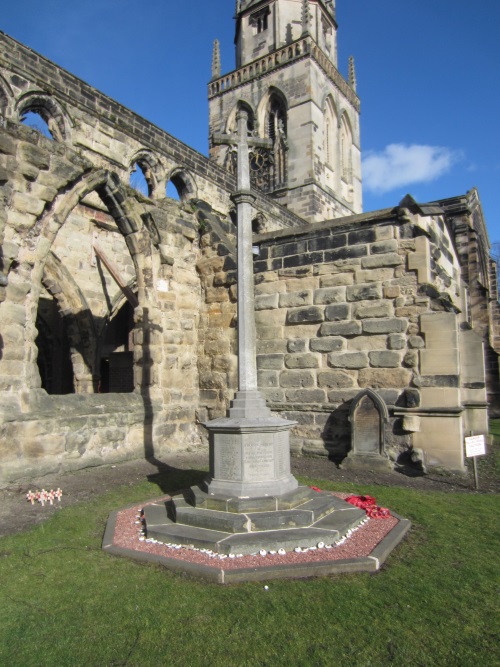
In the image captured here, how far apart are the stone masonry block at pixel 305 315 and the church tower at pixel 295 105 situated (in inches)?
926

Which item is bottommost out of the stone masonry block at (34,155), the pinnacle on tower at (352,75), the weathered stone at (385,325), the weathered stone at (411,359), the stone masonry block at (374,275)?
the weathered stone at (411,359)

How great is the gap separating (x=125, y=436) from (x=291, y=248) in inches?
161

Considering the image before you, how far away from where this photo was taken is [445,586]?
3.46 meters

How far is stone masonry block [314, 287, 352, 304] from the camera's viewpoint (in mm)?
8312

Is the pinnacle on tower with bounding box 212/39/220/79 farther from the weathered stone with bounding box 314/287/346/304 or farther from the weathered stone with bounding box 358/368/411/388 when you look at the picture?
the weathered stone with bounding box 358/368/411/388

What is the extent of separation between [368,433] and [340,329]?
1.67m

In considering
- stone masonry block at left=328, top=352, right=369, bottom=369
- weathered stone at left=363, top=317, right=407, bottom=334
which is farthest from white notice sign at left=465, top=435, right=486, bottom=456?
stone masonry block at left=328, top=352, right=369, bottom=369

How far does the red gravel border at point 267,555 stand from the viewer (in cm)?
382

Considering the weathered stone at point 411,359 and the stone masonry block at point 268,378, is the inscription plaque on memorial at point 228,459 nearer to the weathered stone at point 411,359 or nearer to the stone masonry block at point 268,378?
the weathered stone at point 411,359

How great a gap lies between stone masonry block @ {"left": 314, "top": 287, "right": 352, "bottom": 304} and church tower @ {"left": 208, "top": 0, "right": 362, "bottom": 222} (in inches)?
930

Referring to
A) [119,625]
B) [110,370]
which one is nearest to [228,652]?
[119,625]

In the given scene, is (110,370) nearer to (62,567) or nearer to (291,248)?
(291,248)

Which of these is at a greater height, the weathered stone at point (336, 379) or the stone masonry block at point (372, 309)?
the stone masonry block at point (372, 309)

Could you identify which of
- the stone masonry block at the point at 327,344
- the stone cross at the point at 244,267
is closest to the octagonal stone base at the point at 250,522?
the stone cross at the point at 244,267
